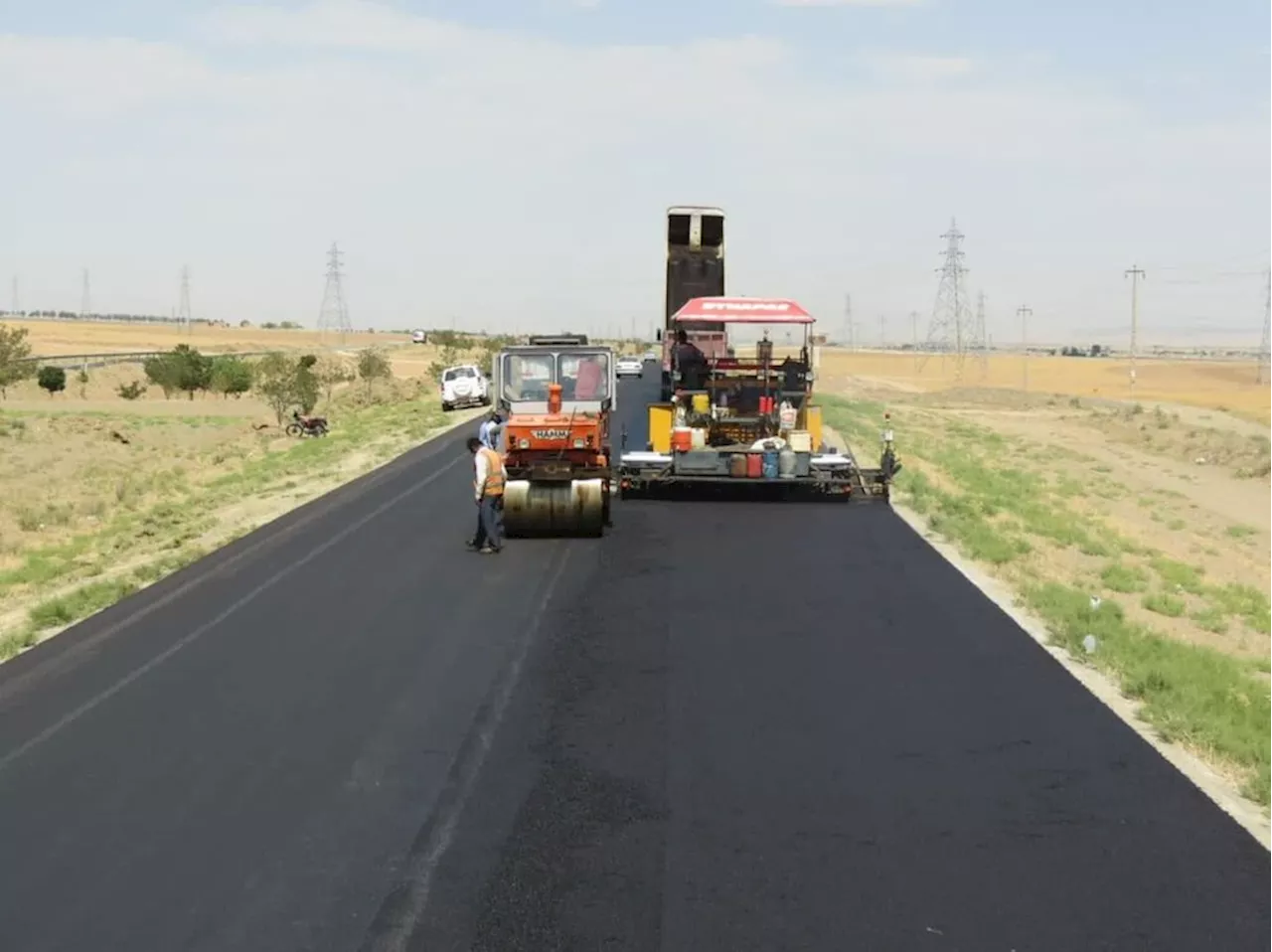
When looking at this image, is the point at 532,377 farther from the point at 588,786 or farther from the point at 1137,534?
the point at 1137,534

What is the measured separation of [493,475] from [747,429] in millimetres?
7038

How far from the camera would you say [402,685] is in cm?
1038

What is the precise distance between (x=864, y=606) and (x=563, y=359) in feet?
24.4

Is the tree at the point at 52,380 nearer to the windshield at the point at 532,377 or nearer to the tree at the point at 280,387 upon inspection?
the tree at the point at 280,387

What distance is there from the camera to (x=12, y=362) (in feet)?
204

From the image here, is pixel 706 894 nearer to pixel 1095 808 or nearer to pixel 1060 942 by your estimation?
pixel 1060 942

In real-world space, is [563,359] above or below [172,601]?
above

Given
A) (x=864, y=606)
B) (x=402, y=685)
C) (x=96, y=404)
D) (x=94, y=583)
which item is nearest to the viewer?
(x=402, y=685)

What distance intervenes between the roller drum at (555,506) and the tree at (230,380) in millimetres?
51796

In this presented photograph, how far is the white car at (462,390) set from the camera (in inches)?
2056

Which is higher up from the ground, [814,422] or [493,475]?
[814,422]

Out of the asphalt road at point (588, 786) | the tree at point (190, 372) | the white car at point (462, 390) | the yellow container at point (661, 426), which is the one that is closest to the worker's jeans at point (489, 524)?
the asphalt road at point (588, 786)

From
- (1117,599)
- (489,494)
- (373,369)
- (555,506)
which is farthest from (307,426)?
(373,369)

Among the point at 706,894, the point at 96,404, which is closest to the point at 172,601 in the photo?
the point at 706,894
